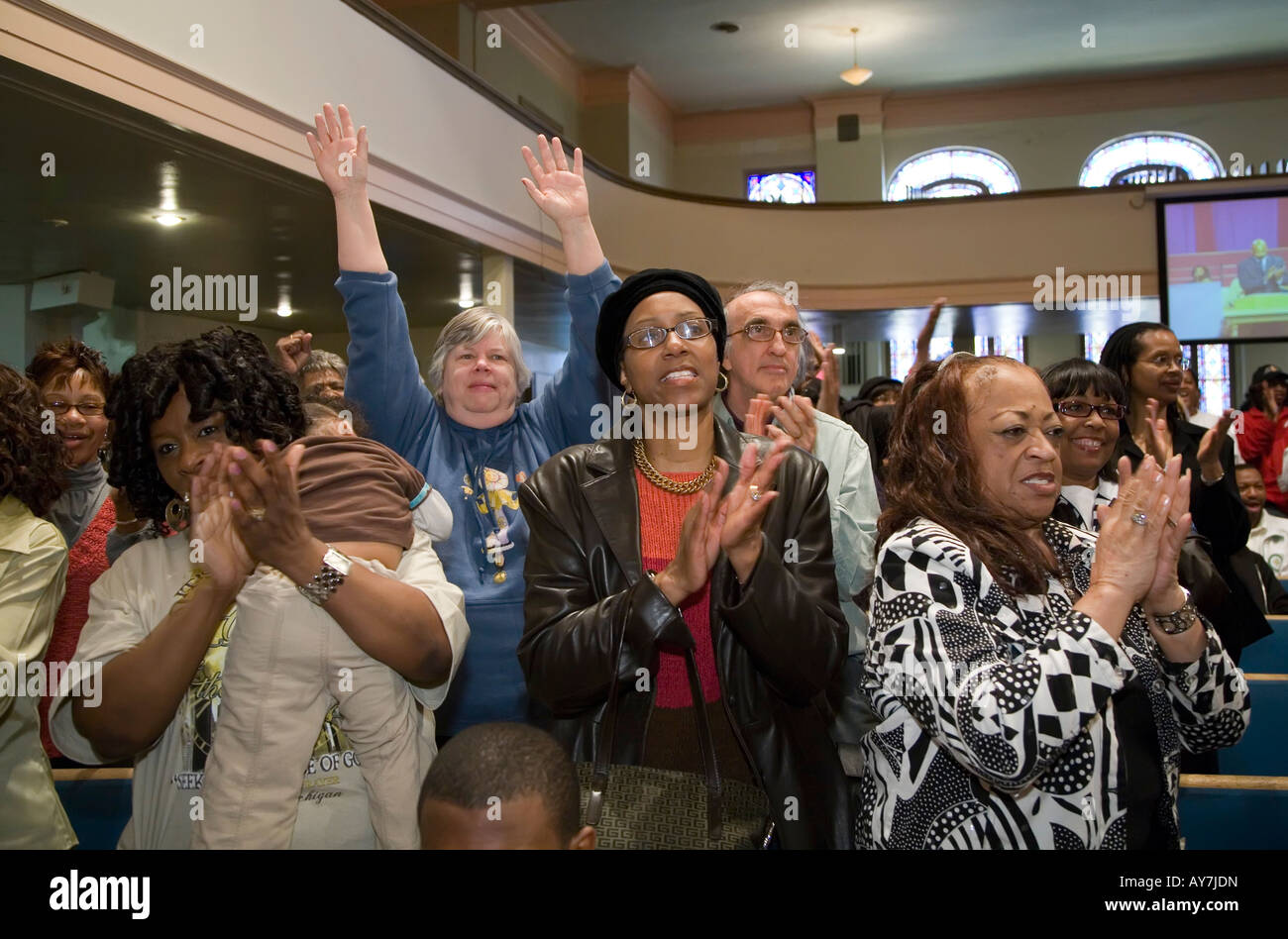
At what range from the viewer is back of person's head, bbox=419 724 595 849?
1267 millimetres

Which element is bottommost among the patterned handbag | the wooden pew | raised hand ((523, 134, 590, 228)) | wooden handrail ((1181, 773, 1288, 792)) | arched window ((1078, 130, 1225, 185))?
the wooden pew

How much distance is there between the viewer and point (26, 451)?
1770 mm

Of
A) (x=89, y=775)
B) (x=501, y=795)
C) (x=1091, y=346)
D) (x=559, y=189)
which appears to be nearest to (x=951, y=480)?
(x=501, y=795)

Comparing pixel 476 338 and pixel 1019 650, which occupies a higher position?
pixel 476 338

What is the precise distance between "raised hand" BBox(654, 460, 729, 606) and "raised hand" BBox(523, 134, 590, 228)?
1.00 meters

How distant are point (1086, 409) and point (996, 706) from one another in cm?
122

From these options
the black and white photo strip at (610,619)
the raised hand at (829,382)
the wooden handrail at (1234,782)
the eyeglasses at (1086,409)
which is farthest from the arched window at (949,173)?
the wooden handrail at (1234,782)

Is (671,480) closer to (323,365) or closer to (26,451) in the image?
(26,451)

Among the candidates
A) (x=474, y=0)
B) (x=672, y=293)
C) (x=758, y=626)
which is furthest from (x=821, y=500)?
(x=474, y=0)

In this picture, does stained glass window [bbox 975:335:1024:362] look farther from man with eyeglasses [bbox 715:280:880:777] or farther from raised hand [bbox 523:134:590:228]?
raised hand [bbox 523:134:590:228]

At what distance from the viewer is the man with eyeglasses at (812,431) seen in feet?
6.11

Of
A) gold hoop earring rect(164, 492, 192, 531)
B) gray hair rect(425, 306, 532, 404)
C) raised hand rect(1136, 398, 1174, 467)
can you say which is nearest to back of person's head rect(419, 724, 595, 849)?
gold hoop earring rect(164, 492, 192, 531)
